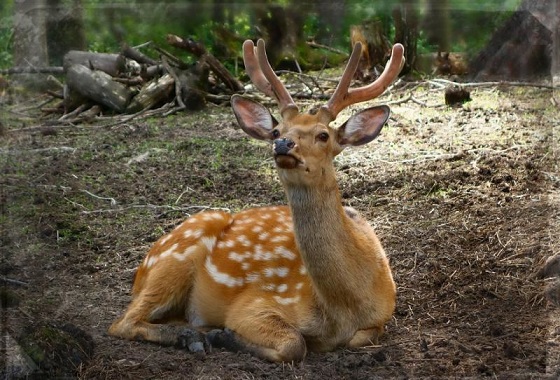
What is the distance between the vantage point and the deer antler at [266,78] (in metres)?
4.59

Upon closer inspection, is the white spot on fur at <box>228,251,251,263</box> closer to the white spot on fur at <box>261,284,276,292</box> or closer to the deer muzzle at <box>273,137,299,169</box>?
the white spot on fur at <box>261,284,276,292</box>

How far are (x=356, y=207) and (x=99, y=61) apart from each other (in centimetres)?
461

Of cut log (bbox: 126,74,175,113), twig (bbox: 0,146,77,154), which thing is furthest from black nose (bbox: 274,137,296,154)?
cut log (bbox: 126,74,175,113)

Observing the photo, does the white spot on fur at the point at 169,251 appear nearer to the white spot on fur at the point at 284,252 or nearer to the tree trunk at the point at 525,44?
the white spot on fur at the point at 284,252

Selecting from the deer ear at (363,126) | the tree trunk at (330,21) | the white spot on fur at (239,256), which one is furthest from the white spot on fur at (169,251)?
the tree trunk at (330,21)

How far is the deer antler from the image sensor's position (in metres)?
4.59

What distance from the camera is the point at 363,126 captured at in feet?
15.3

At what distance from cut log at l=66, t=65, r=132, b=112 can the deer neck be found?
5.38 m

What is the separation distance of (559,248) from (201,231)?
6.77ft

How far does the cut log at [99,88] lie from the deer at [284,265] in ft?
14.5

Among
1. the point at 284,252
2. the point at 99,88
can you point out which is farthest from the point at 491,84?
the point at 284,252

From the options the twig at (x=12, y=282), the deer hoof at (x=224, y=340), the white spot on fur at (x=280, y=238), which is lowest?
the twig at (x=12, y=282)

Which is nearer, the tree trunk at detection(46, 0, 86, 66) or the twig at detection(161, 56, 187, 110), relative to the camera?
the twig at detection(161, 56, 187, 110)

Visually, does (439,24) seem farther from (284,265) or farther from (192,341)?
(192,341)
